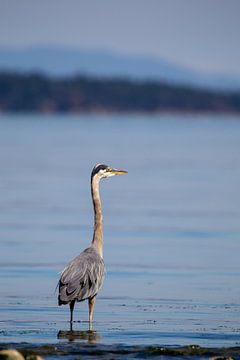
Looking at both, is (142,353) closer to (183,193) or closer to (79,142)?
(183,193)

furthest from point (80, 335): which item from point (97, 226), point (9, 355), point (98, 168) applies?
point (9, 355)

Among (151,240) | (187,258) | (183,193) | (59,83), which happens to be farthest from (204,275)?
(59,83)

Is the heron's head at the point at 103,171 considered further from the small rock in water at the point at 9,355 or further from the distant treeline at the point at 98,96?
the distant treeline at the point at 98,96

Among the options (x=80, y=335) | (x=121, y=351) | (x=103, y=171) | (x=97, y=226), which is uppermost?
(x=103, y=171)

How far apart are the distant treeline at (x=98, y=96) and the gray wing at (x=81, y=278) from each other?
9912 centimetres

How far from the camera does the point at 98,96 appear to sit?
116688 mm

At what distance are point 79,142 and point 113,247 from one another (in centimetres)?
3605

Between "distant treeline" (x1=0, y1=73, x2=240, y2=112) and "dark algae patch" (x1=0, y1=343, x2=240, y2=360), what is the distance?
101085 millimetres

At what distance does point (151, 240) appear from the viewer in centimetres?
2086

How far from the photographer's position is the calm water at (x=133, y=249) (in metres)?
13.8

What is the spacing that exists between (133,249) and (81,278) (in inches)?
238

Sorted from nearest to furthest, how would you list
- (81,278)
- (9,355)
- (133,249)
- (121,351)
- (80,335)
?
1. (9,355)
2. (121,351)
3. (80,335)
4. (81,278)
5. (133,249)

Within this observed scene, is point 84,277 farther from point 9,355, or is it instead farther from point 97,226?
point 9,355

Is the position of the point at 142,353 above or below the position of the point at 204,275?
below
